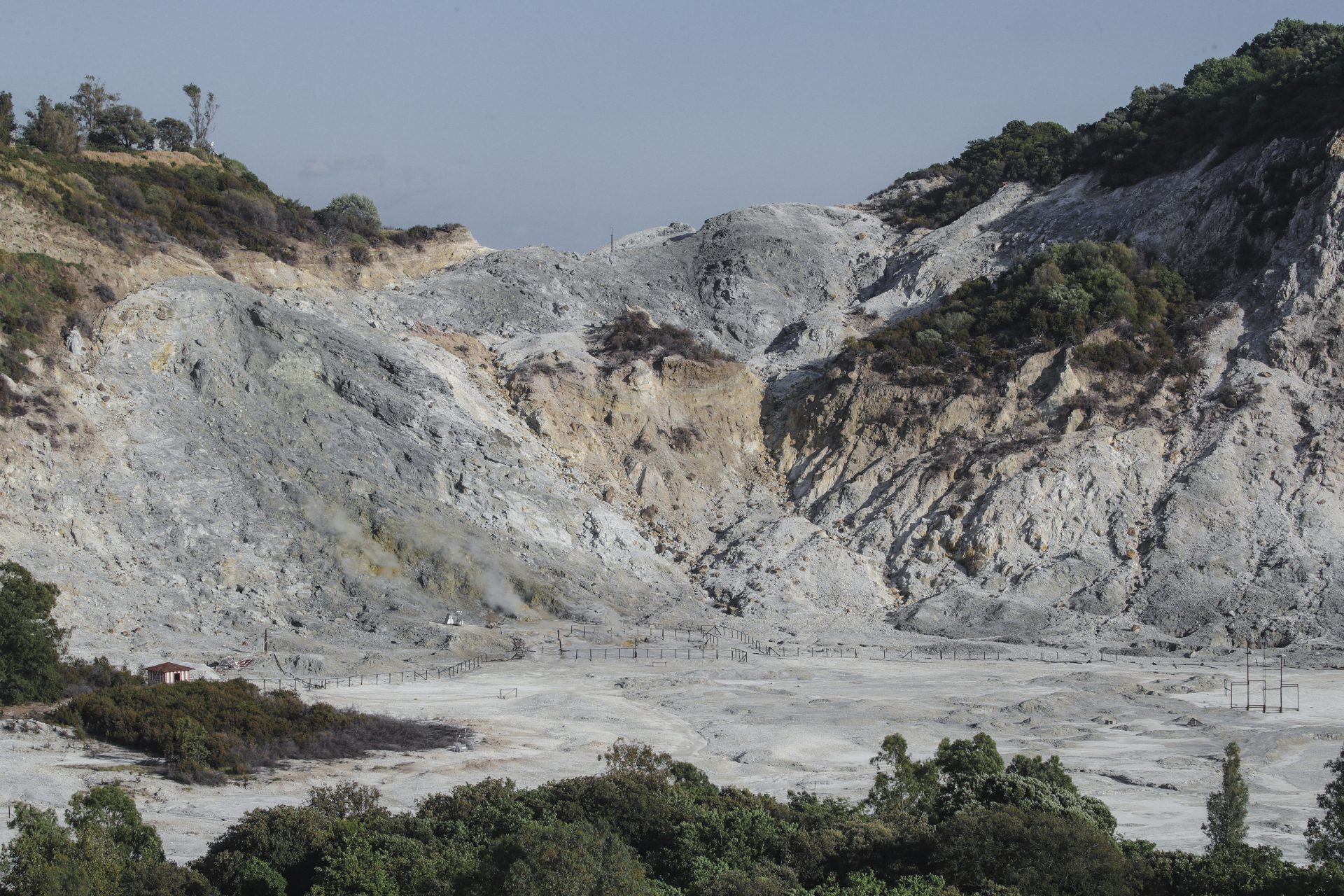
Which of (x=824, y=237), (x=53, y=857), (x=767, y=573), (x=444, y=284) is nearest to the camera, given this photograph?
(x=53, y=857)

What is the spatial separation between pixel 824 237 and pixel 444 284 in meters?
25.1

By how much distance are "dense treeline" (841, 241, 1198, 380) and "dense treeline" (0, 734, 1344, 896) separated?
37.8m

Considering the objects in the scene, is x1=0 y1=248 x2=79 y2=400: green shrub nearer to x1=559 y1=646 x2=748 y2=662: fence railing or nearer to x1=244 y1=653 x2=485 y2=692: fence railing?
x1=244 y1=653 x2=485 y2=692: fence railing

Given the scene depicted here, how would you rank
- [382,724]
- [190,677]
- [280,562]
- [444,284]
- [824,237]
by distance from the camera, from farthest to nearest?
[824,237] < [444,284] < [280,562] < [190,677] < [382,724]

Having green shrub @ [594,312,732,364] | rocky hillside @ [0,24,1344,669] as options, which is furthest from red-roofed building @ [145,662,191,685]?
green shrub @ [594,312,732,364]

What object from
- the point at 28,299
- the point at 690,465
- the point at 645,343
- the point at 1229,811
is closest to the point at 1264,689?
the point at 1229,811

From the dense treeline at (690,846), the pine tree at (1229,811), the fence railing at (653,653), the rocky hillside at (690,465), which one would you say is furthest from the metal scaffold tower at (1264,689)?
the pine tree at (1229,811)

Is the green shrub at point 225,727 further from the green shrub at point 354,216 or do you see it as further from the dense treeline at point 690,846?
the green shrub at point 354,216

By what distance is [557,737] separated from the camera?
35.7 m

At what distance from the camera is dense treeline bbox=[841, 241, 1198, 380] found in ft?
200

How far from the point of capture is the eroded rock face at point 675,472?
46.3 m

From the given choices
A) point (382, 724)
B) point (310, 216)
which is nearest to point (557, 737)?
point (382, 724)

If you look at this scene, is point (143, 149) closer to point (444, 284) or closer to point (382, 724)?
point (444, 284)

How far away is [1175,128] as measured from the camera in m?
74.7
